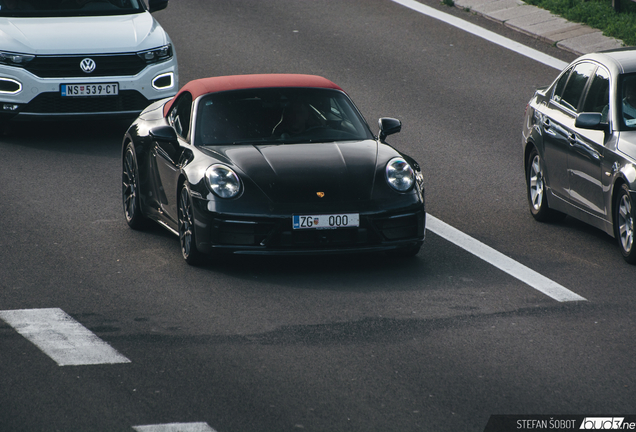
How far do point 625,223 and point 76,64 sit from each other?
22.6 feet

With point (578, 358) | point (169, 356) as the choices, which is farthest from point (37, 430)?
point (578, 358)

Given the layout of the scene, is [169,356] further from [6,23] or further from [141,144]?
[6,23]

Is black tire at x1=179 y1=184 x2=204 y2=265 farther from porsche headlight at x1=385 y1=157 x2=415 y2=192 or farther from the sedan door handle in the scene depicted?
the sedan door handle

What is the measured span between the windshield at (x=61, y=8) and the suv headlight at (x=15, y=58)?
33.3 inches

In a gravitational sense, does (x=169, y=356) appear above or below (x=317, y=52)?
above

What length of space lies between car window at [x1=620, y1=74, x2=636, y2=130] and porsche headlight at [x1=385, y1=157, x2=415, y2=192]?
1.84 meters

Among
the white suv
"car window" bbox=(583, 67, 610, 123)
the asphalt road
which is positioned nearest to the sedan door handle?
"car window" bbox=(583, 67, 610, 123)

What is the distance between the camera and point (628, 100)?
31.7 ft

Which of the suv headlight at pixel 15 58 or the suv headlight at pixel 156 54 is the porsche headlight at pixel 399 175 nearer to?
the suv headlight at pixel 156 54

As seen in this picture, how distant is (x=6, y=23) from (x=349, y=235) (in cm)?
673

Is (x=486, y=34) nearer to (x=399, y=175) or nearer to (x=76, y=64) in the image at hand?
(x=76, y=64)

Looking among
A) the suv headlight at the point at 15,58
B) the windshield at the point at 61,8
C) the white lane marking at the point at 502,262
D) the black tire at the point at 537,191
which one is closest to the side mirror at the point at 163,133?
the white lane marking at the point at 502,262

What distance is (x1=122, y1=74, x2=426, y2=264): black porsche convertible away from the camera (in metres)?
8.75

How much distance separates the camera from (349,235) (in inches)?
347
